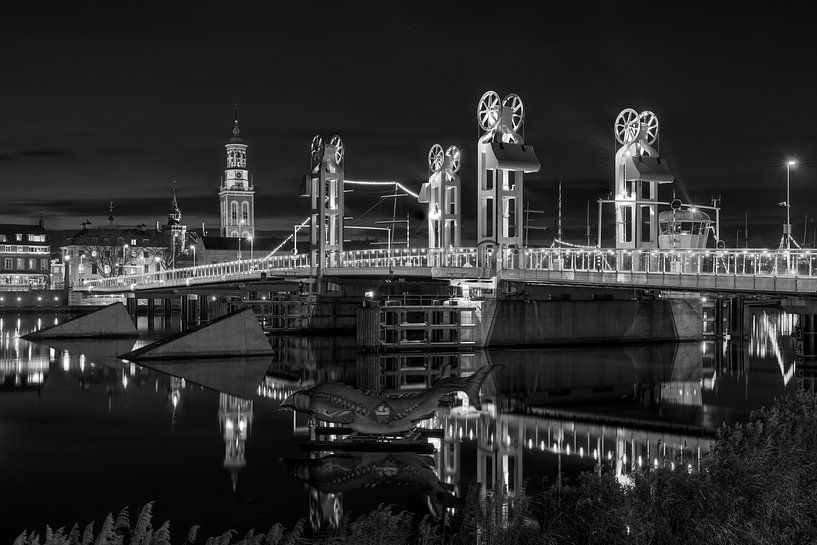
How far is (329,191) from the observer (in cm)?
7900

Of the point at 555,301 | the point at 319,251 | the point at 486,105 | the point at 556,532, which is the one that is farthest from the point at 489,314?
the point at 556,532

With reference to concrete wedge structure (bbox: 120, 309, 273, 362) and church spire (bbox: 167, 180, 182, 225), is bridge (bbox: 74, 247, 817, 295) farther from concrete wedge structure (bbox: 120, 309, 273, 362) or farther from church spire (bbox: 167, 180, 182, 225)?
church spire (bbox: 167, 180, 182, 225)

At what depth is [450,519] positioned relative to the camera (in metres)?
18.2

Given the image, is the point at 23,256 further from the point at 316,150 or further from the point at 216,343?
the point at 216,343

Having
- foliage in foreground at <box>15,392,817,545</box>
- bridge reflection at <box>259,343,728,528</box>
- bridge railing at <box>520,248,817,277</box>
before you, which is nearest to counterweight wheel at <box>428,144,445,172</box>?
bridge railing at <box>520,248,817,277</box>

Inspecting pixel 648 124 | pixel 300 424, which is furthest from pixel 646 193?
pixel 300 424

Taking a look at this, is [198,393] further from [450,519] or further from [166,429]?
[450,519]

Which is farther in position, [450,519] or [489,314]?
[489,314]

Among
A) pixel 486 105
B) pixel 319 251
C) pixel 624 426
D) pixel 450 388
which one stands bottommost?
pixel 624 426

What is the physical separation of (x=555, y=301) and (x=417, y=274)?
8.46 meters

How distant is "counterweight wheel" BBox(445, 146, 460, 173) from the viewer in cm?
6906

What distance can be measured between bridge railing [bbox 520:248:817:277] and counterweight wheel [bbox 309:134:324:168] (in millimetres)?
27245

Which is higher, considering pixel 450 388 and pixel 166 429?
pixel 450 388

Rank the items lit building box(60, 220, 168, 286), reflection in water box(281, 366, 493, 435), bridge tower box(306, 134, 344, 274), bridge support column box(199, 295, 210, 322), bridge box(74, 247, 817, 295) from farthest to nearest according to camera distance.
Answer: lit building box(60, 220, 168, 286) → bridge support column box(199, 295, 210, 322) → bridge tower box(306, 134, 344, 274) → bridge box(74, 247, 817, 295) → reflection in water box(281, 366, 493, 435)
